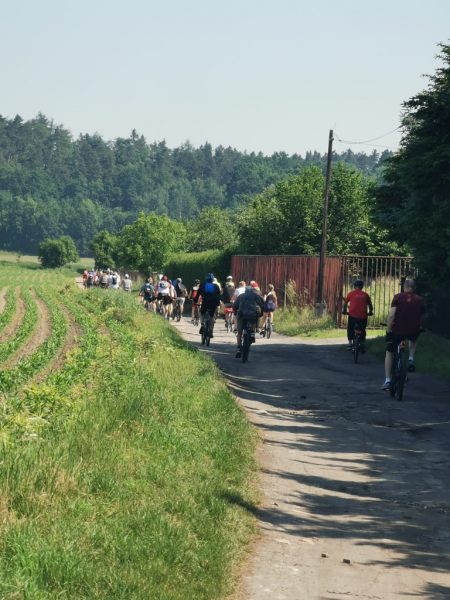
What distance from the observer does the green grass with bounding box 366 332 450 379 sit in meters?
16.2

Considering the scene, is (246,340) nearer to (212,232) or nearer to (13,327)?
(13,327)

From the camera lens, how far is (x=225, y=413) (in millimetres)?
10102

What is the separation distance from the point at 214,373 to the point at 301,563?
7.99m

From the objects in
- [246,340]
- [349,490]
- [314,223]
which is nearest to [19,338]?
[246,340]

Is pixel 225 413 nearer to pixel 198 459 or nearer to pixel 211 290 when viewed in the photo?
pixel 198 459

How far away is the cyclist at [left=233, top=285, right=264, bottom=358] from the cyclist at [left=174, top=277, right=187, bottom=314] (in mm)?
14185

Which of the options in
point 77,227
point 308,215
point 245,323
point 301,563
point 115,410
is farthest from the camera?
point 77,227

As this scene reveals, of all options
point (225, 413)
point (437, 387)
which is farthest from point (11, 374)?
point (437, 387)

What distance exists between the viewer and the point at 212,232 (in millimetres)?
78375

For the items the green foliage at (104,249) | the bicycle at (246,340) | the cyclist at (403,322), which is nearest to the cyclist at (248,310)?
the bicycle at (246,340)

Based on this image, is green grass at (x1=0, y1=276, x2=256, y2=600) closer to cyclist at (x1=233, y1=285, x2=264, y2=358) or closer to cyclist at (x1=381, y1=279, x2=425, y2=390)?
cyclist at (x1=381, y1=279, x2=425, y2=390)

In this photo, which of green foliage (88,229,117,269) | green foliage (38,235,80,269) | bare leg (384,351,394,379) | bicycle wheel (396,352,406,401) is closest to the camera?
bicycle wheel (396,352,406,401)

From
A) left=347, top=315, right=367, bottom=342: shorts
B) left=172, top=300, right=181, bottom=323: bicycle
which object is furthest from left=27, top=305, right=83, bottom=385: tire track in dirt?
left=347, top=315, right=367, bottom=342: shorts

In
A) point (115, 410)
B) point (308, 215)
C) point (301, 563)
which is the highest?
point (308, 215)
